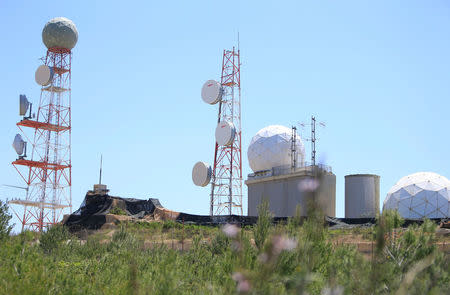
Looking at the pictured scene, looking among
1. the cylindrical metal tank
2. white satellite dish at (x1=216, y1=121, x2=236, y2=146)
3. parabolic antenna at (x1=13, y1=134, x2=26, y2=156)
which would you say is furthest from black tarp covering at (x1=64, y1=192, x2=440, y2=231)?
parabolic antenna at (x1=13, y1=134, x2=26, y2=156)

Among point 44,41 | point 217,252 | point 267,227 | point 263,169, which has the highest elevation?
point 44,41

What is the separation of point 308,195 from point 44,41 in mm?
48454

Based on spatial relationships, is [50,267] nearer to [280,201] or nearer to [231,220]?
[231,220]

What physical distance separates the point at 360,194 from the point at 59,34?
30661 millimetres

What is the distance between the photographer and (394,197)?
3828cm

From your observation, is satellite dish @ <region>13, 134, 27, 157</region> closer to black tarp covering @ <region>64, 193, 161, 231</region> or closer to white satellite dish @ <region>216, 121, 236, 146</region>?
black tarp covering @ <region>64, 193, 161, 231</region>

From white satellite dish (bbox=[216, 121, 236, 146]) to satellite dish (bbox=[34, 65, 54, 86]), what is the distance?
51.7ft

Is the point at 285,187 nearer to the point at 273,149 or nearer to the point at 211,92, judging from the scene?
the point at 273,149

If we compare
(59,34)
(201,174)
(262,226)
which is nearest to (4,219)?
(262,226)

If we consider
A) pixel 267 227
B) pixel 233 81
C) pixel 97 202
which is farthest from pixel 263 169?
pixel 267 227

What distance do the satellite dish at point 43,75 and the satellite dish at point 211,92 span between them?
536 inches

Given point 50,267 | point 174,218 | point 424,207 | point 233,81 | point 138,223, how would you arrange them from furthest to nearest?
1. point 233,81
2. point 424,207
3. point 174,218
4. point 138,223
5. point 50,267

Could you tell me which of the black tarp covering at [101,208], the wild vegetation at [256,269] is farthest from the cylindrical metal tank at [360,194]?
the wild vegetation at [256,269]

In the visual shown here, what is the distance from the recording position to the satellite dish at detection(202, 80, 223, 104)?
1676 inches
